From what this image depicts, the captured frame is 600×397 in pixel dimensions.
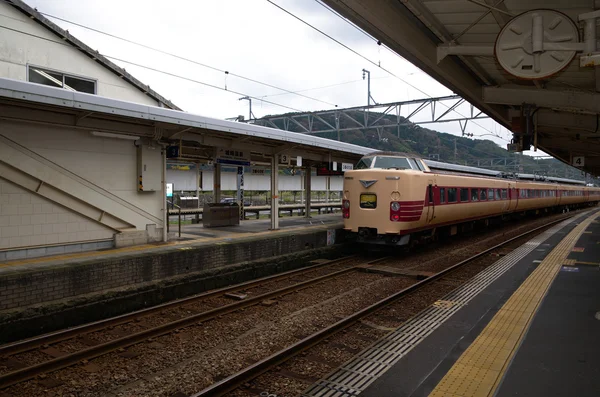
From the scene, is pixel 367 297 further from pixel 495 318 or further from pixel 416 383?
pixel 416 383

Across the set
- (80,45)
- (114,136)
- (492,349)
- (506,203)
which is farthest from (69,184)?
(506,203)

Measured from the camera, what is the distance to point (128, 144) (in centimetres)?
1077

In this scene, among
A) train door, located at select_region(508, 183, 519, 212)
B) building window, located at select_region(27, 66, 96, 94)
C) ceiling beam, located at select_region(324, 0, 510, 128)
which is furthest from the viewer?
train door, located at select_region(508, 183, 519, 212)

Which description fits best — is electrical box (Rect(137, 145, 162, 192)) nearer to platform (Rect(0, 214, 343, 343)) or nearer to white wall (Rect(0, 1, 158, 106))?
platform (Rect(0, 214, 343, 343))

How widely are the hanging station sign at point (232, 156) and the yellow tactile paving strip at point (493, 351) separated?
9.02 m

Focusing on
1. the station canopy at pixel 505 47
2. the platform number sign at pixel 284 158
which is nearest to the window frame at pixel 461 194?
the station canopy at pixel 505 47

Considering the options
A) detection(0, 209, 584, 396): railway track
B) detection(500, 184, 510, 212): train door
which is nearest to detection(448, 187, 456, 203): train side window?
detection(0, 209, 584, 396): railway track

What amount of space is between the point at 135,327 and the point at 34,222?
379cm

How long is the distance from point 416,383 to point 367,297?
400 cm

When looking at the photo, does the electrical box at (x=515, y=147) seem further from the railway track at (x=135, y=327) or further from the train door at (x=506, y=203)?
the train door at (x=506, y=203)

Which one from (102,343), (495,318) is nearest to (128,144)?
(102,343)

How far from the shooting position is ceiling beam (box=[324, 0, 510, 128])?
6.29 m

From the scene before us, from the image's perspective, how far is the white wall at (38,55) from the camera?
15.2m

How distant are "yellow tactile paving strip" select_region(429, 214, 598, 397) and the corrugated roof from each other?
1804 cm
